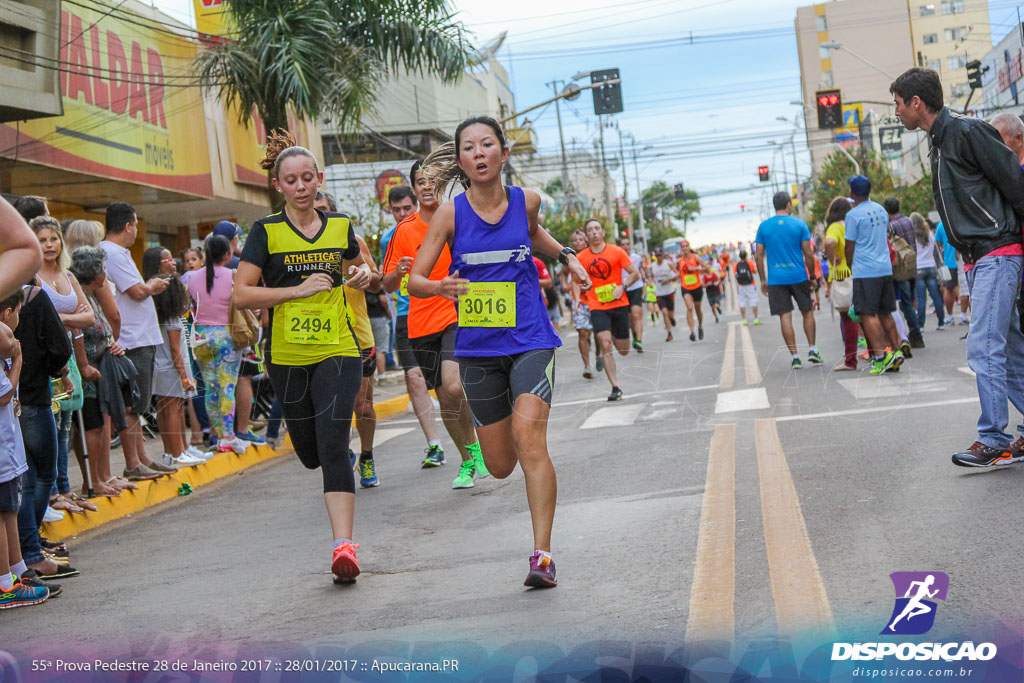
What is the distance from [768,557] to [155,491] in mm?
5795

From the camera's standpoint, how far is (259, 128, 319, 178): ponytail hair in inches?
229

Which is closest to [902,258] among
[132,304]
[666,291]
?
[666,291]

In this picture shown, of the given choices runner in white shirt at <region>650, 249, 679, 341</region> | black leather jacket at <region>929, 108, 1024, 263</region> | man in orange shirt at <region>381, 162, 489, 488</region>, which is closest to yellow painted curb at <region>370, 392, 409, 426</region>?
man in orange shirt at <region>381, 162, 489, 488</region>

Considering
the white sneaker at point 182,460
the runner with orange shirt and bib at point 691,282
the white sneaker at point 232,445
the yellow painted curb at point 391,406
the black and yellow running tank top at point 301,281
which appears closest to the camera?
the black and yellow running tank top at point 301,281

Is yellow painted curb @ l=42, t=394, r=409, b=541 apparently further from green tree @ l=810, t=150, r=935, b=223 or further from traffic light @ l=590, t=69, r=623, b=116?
green tree @ l=810, t=150, r=935, b=223

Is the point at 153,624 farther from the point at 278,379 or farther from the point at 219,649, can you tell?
the point at 278,379

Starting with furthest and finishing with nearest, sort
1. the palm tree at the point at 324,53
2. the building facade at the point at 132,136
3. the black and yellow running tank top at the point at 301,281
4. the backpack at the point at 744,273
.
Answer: the backpack at the point at 744,273
the palm tree at the point at 324,53
the building facade at the point at 132,136
the black and yellow running tank top at the point at 301,281

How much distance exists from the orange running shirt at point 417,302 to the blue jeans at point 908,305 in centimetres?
934

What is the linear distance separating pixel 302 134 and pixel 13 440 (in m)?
22.9

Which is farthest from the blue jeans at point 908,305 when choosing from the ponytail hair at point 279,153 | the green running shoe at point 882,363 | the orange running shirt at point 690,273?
the ponytail hair at point 279,153

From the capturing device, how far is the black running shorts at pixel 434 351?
316 inches

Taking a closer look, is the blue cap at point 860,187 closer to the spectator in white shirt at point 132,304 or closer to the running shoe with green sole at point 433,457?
the running shoe with green sole at point 433,457

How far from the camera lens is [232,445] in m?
10.9

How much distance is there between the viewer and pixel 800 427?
29.4ft
